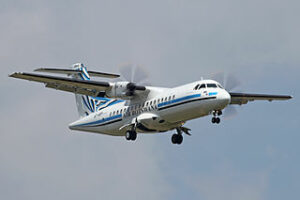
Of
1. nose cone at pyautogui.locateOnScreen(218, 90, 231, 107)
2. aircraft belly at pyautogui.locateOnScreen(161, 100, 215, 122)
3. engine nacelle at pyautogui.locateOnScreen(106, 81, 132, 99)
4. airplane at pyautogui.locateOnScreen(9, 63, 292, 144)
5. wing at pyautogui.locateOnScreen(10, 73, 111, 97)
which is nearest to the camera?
nose cone at pyautogui.locateOnScreen(218, 90, 231, 107)

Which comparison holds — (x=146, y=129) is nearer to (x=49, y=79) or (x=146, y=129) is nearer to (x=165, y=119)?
(x=165, y=119)

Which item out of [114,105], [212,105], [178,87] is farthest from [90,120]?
[212,105]

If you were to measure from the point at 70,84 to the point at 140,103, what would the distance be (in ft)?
11.8

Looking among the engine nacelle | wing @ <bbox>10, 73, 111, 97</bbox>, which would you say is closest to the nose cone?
the engine nacelle

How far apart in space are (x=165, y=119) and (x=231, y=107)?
11.6ft

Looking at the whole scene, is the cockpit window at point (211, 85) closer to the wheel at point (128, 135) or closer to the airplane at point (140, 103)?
the airplane at point (140, 103)

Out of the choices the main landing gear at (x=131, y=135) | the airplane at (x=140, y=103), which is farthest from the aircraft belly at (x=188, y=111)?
the main landing gear at (x=131, y=135)

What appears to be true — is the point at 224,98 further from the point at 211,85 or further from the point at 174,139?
the point at 174,139

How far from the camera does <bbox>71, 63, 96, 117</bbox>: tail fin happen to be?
3622 cm

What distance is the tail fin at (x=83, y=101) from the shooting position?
3622cm

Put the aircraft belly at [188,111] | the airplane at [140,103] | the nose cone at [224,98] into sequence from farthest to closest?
1. the airplane at [140,103]
2. the aircraft belly at [188,111]
3. the nose cone at [224,98]

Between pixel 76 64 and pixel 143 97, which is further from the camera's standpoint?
pixel 76 64

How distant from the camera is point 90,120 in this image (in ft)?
114

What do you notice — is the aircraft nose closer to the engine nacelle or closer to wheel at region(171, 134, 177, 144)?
wheel at region(171, 134, 177, 144)
